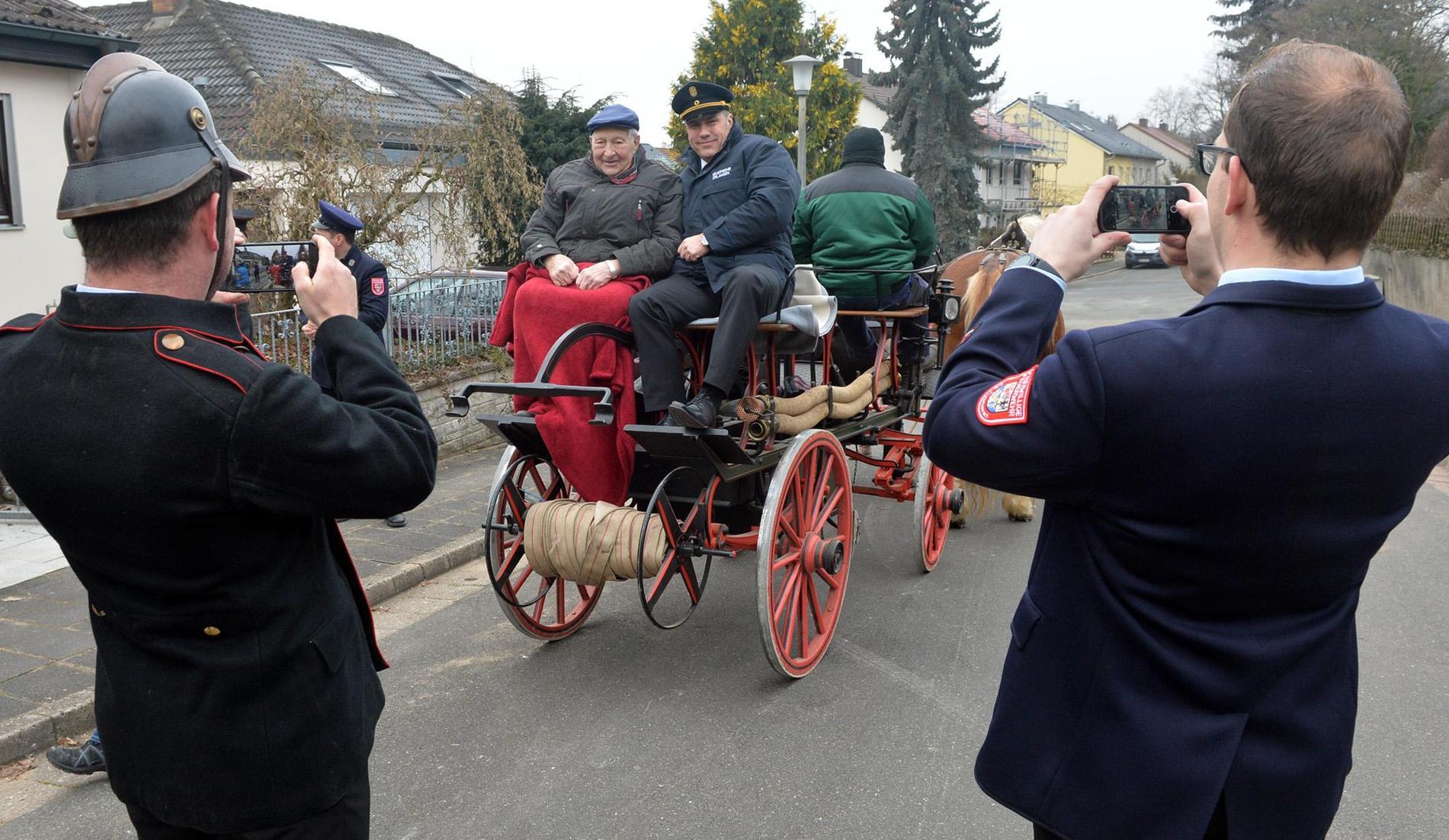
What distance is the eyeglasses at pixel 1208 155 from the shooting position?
66.2 inches

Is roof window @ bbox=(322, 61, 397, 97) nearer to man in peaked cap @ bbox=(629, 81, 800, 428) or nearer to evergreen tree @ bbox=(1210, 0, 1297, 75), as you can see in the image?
man in peaked cap @ bbox=(629, 81, 800, 428)

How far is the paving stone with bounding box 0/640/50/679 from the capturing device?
454 centimetres

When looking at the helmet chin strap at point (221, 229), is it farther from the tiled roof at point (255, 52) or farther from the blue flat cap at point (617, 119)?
the tiled roof at point (255, 52)

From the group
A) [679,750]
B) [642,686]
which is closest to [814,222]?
[642,686]

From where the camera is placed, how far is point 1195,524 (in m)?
1.57

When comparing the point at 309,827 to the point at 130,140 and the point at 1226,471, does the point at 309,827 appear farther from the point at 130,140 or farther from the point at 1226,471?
the point at 1226,471

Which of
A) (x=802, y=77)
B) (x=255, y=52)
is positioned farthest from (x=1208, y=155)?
(x=255, y=52)

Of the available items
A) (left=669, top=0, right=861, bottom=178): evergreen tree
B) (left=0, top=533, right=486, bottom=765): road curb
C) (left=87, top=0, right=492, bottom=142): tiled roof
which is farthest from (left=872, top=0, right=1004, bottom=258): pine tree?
(left=0, top=533, right=486, bottom=765): road curb

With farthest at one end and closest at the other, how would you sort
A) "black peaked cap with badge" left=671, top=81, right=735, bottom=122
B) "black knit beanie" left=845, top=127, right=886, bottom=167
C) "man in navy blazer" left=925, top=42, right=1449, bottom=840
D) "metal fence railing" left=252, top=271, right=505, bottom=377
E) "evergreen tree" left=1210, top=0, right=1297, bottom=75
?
"evergreen tree" left=1210, top=0, right=1297, bottom=75 < "metal fence railing" left=252, top=271, right=505, bottom=377 < "black knit beanie" left=845, top=127, right=886, bottom=167 < "black peaked cap with badge" left=671, top=81, right=735, bottom=122 < "man in navy blazer" left=925, top=42, right=1449, bottom=840

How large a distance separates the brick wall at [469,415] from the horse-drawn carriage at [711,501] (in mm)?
3998

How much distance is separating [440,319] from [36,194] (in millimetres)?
3937

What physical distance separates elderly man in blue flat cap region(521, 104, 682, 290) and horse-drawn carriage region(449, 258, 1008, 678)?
402 millimetres

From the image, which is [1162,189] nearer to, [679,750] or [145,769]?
[145,769]

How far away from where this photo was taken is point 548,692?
15.3 feet
